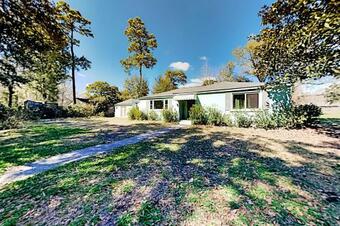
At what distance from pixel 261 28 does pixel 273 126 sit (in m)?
6.26

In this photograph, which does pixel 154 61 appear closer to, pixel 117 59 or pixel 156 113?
pixel 117 59

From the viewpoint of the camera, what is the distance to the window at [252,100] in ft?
44.5

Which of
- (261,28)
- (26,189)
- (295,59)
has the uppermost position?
(261,28)

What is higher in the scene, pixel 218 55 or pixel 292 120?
pixel 218 55

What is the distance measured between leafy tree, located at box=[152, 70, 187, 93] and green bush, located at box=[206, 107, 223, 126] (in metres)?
26.8

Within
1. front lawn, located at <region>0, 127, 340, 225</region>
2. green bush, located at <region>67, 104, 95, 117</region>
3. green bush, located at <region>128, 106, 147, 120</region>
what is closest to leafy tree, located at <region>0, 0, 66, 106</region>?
front lawn, located at <region>0, 127, 340, 225</region>

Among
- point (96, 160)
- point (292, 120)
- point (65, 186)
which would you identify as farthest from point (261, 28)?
point (65, 186)

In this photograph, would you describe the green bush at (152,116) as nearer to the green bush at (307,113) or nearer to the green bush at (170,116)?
the green bush at (170,116)

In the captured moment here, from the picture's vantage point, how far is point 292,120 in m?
11.5

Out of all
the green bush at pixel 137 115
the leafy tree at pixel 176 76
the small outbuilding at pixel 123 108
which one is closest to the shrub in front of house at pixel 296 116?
the green bush at pixel 137 115

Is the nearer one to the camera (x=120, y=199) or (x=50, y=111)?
(x=120, y=199)

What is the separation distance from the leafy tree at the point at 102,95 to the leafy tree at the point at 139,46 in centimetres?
760

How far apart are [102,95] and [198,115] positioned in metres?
26.5

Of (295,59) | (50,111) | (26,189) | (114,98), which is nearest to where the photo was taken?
(26,189)
